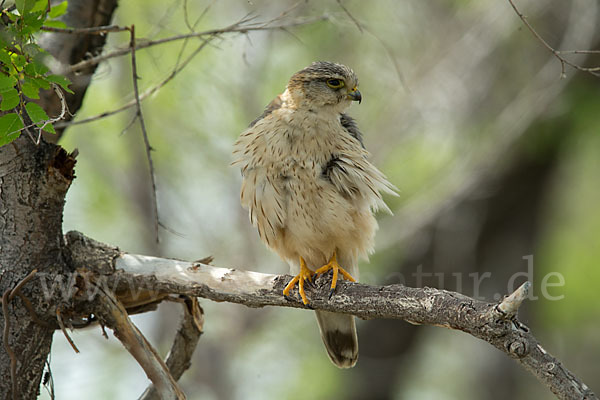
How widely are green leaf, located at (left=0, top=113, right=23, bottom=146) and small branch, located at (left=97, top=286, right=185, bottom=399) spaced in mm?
756

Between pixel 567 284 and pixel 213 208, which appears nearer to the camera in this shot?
pixel 213 208

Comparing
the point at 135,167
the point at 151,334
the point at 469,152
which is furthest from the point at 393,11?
the point at 151,334

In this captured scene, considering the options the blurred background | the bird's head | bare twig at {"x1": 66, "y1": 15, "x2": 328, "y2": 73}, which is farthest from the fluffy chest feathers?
the blurred background

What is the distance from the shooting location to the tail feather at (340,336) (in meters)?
3.69

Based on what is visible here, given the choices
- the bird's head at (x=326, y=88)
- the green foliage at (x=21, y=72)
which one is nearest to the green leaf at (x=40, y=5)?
the green foliage at (x=21, y=72)

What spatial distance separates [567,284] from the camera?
8594mm

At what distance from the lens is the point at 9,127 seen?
2293mm

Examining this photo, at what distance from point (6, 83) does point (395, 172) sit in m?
5.55

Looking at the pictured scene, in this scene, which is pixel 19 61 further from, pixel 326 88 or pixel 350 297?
pixel 326 88

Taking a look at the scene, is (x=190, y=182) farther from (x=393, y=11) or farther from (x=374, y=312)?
(x=374, y=312)

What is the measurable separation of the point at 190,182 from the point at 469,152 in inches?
132

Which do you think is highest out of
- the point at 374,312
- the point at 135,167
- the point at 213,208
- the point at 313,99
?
the point at 135,167

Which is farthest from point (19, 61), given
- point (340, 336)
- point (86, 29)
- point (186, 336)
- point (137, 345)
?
point (340, 336)

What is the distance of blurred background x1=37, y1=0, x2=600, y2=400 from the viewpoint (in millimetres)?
6562
